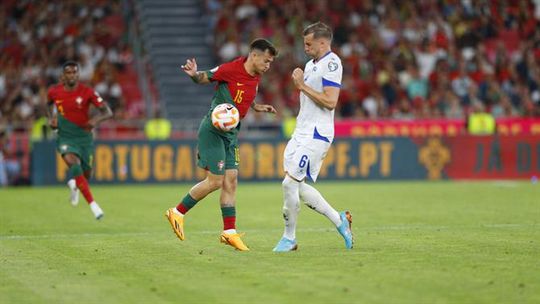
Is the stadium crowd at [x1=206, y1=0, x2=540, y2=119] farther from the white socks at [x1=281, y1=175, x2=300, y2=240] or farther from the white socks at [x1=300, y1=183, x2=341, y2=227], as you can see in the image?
the white socks at [x1=281, y1=175, x2=300, y2=240]

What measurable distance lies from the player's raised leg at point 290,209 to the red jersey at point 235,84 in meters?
1.11

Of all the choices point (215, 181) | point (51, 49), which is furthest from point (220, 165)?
point (51, 49)

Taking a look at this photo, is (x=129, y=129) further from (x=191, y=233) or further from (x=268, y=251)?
(x=268, y=251)

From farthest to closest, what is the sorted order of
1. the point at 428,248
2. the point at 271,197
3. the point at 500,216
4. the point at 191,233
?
1. the point at 271,197
2. the point at 500,216
3. the point at 191,233
4. the point at 428,248

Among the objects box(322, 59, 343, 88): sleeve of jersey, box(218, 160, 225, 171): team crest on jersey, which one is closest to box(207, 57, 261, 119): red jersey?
box(218, 160, 225, 171): team crest on jersey

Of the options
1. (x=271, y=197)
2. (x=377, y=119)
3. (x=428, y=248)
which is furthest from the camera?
(x=377, y=119)

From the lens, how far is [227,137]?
12.7 metres

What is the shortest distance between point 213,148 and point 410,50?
21.4 metres

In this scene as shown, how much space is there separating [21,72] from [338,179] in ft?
29.7

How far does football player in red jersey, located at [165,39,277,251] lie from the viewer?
12.5 m

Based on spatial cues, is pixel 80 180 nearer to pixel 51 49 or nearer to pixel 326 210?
pixel 326 210

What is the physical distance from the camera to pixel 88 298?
8.95 metres

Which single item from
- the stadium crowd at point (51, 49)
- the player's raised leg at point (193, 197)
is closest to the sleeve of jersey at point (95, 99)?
the player's raised leg at point (193, 197)

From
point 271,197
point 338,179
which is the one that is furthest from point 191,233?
point 338,179
